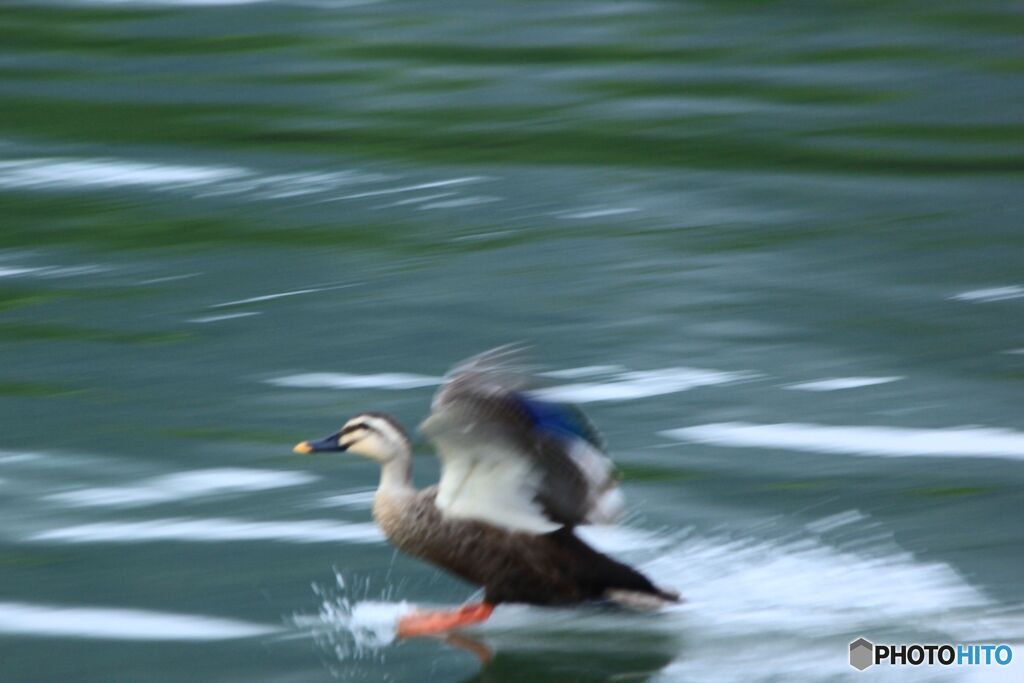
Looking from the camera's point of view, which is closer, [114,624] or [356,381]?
[114,624]

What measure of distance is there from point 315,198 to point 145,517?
374cm

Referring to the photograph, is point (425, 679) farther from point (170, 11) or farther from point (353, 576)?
point (170, 11)

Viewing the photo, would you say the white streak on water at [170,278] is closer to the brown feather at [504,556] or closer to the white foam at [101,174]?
the white foam at [101,174]

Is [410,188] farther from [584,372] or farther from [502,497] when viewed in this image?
[502,497]

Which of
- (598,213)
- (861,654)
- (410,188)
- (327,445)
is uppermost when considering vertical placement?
(410,188)

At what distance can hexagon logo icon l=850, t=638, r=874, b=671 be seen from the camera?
17.6 ft

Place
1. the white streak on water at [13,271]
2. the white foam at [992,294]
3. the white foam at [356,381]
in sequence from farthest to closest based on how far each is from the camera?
the white streak on water at [13,271], the white foam at [992,294], the white foam at [356,381]

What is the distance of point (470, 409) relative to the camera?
4.92 meters

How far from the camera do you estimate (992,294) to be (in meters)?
8.42

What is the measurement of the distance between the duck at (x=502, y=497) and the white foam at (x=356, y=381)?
194 centimetres

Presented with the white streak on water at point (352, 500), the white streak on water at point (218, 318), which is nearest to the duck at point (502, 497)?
the white streak on water at point (352, 500)

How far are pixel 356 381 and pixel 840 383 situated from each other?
194 cm

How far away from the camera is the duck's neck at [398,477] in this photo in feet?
17.9

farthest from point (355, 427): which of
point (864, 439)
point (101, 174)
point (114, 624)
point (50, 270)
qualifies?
point (101, 174)
